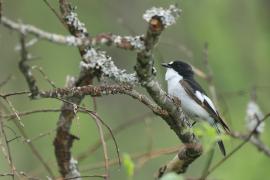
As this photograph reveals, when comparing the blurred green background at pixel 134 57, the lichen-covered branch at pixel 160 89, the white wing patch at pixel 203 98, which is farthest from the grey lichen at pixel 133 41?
the blurred green background at pixel 134 57

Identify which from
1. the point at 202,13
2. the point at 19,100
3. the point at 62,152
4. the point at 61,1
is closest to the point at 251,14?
the point at 202,13

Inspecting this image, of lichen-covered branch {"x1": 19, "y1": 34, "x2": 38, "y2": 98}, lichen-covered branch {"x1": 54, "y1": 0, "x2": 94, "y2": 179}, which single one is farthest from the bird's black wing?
lichen-covered branch {"x1": 19, "y1": 34, "x2": 38, "y2": 98}

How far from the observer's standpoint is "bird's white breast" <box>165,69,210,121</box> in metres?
6.62

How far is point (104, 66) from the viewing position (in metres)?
3.46

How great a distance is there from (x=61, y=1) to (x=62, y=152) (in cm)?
117

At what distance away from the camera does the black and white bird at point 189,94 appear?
6.56 m

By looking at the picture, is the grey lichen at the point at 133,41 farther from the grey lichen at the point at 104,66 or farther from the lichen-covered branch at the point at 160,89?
the grey lichen at the point at 104,66

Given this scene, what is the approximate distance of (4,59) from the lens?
1070 centimetres

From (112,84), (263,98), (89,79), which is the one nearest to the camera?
(112,84)

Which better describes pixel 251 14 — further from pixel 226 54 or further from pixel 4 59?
pixel 4 59

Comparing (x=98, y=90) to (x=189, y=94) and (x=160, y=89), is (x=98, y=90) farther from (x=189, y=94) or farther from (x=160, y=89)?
(x=189, y=94)

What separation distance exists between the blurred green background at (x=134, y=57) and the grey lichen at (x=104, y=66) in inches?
264

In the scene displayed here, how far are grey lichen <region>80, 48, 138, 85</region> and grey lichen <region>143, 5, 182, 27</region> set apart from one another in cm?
37

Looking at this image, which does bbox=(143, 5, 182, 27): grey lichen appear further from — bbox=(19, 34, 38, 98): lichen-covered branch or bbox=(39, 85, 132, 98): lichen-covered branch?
bbox=(39, 85, 132, 98): lichen-covered branch
